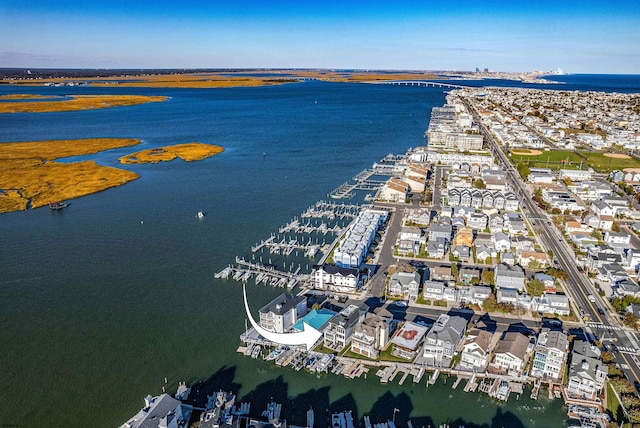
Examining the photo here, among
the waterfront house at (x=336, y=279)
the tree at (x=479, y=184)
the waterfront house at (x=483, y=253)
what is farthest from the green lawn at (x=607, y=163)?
the waterfront house at (x=336, y=279)

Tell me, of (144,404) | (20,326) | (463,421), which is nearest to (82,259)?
(20,326)

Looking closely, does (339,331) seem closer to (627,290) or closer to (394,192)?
(627,290)

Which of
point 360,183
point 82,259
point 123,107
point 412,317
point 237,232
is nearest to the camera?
point 412,317

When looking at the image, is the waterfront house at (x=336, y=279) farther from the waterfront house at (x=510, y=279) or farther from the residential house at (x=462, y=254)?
the waterfront house at (x=510, y=279)

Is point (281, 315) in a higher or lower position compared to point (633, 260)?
lower

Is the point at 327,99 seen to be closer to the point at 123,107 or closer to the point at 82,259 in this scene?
the point at 123,107

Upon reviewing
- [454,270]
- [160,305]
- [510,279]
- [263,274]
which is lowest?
[160,305]

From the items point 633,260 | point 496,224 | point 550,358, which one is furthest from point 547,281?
point 496,224
